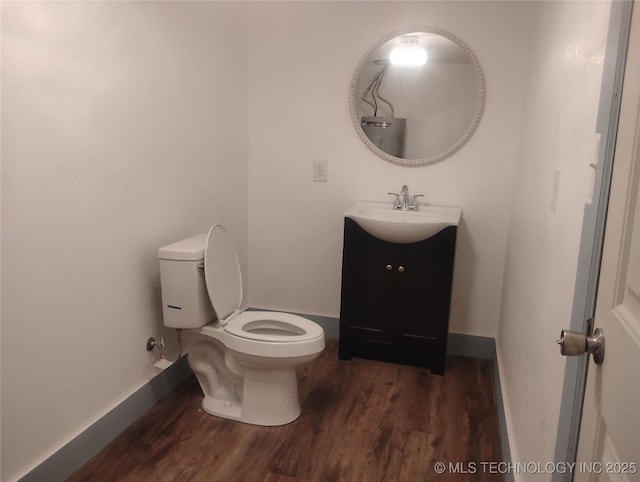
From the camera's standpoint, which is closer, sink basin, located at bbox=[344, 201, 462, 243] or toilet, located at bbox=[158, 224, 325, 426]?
toilet, located at bbox=[158, 224, 325, 426]

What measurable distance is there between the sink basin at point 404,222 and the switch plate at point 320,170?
31 centimetres

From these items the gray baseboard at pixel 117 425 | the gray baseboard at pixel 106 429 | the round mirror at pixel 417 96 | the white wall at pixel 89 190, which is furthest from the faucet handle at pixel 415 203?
the gray baseboard at pixel 106 429

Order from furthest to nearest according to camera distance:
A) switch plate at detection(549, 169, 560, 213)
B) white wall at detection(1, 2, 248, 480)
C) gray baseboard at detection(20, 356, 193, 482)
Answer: gray baseboard at detection(20, 356, 193, 482)
white wall at detection(1, 2, 248, 480)
switch plate at detection(549, 169, 560, 213)

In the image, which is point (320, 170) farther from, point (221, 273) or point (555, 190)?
point (555, 190)

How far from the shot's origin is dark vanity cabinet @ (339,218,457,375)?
2562 mm

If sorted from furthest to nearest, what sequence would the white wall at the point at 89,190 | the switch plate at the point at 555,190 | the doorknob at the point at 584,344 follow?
1. the white wall at the point at 89,190
2. the switch plate at the point at 555,190
3. the doorknob at the point at 584,344

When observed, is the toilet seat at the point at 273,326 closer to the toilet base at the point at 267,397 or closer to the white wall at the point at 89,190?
the toilet base at the point at 267,397

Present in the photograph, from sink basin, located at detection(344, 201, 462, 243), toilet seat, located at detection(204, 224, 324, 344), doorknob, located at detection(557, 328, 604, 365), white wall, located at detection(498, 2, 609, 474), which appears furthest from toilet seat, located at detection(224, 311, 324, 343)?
doorknob, located at detection(557, 328, 604, 365)

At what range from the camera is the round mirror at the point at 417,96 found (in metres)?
2.69

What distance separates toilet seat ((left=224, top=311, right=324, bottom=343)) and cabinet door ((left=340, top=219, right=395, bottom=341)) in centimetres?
48

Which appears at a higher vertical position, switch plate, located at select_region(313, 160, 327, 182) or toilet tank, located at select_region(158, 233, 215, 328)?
switch plate, located at select_region(313, 160, 327, 182)

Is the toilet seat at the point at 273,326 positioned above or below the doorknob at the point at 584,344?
below

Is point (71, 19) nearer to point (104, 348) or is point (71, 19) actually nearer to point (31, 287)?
point (31, 287)

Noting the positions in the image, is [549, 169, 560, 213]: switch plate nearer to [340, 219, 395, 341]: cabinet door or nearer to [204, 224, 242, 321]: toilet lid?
[340, 219, 395, 341]: cabinet door
